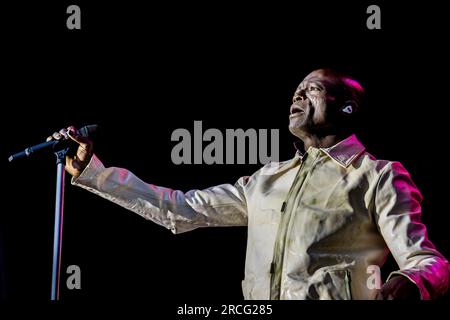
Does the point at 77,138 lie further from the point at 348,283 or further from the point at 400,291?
the point at 400,291

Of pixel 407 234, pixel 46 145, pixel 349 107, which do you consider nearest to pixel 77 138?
pixel 46 145

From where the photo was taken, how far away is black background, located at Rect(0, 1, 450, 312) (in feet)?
10.2

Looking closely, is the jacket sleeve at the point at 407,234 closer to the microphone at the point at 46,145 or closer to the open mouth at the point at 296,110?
the open mouth at the point at 296,110

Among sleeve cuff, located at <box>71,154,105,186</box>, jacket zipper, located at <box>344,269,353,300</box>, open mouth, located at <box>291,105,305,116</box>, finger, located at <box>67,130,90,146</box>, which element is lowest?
jacket zipper, located at <box>344,269,353,300</box>

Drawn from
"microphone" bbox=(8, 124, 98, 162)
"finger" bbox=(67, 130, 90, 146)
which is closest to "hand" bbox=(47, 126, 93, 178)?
"finger" bbox=(67, 130, 90, 146)

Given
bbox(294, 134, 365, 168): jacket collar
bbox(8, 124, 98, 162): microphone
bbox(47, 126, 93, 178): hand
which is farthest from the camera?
bbox(47, 126, 93, 178): hand

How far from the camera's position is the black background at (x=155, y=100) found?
10.2 ft

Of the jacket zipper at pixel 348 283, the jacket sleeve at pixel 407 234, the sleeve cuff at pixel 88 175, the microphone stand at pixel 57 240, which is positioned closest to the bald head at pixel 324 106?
the jacket sleeve at pixel 407 234

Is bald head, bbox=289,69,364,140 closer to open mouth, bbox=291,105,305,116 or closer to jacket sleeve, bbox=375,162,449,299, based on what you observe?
open mouth, bbox=291,105,305,116

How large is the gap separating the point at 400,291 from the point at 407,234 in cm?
27

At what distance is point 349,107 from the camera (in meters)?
2.70

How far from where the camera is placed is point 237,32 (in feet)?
10.7

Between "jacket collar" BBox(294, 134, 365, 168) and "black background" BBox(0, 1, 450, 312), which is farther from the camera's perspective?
"black background" BBox(0, 1, 450, 312)

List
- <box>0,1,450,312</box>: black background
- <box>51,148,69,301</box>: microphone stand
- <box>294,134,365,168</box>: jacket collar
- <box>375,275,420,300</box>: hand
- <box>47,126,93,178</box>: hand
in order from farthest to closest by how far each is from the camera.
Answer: <box>0,1,450,312</box>: black background
<box>47,126,93,178</box>: hand
<box>294,134,365,168</box>: jacket collar
<box>51,148,69,301</box>: microphone stand
<box>375,275,420,300</box>: hand
